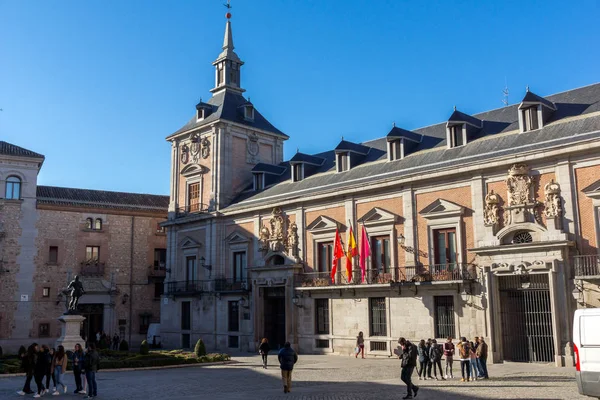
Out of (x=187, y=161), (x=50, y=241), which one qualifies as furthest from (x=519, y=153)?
(x=50, y=241)

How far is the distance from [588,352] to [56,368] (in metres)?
13.8

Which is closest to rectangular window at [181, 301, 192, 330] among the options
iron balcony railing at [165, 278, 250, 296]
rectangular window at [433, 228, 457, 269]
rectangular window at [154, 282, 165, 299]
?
iron balcony railing at [165, 278, 250, 296]

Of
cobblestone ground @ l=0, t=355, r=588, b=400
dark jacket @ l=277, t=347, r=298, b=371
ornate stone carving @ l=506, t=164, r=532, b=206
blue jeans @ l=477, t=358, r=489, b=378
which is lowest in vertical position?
cobblestone ground @ l=0, t=355, r=588, b=400

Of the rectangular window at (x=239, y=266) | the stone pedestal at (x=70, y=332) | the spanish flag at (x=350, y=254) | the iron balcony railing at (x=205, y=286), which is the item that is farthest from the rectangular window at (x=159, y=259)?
the spanish flag at (x=350, y=254)

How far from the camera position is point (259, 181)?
39156mm

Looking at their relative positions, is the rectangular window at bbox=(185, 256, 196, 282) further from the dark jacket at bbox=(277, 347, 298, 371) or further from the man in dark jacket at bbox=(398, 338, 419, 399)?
the man in dark jacket at bbox=(398, 338, 419, 399)

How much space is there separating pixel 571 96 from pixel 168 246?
26.6 m

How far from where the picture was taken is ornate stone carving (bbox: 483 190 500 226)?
25219 mm

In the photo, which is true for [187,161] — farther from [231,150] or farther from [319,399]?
[319,399]

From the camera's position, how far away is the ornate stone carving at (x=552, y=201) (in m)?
23.5

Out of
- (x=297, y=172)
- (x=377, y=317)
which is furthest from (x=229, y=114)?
(x=377, y=317)

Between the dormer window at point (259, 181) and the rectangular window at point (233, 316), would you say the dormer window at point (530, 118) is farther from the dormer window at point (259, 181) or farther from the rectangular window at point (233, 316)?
the rectangular window at point (233, 316)

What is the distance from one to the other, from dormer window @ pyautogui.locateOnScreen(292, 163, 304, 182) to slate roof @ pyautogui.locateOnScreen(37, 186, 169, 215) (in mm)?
15081

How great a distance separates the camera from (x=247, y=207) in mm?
36281
